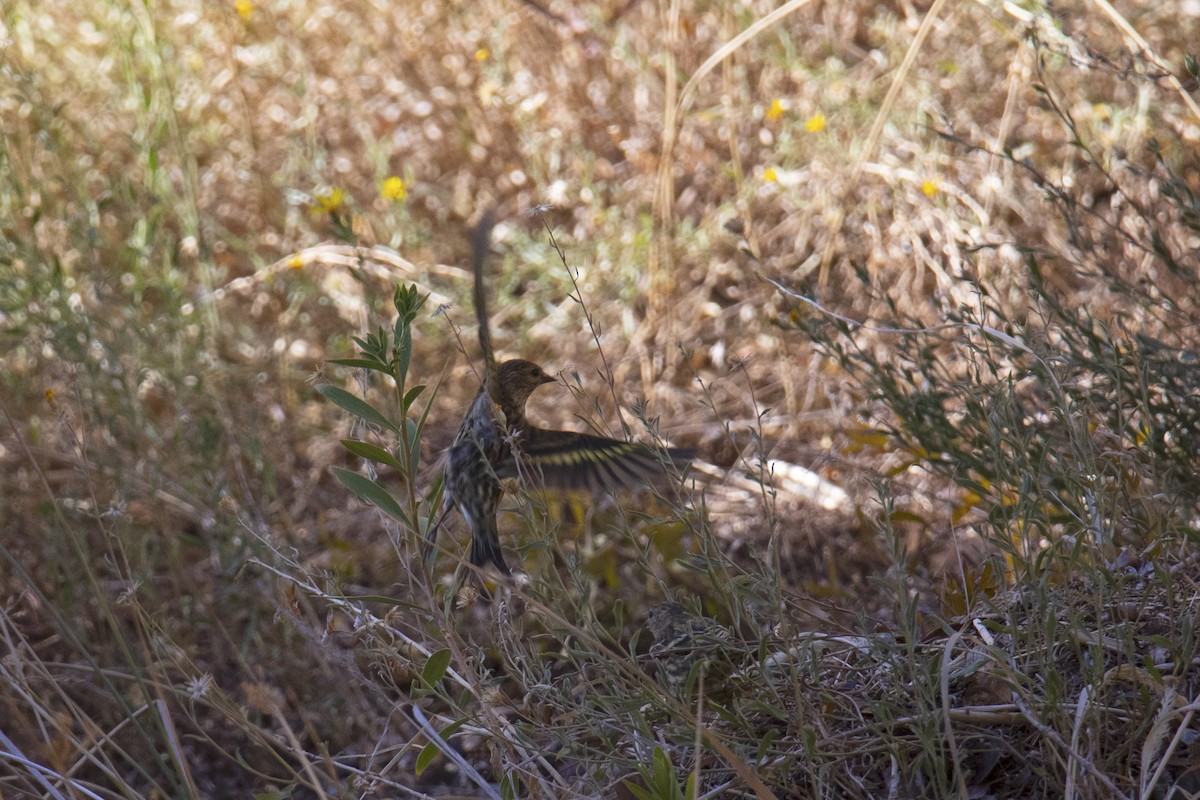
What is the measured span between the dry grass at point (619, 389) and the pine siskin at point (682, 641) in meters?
0.05

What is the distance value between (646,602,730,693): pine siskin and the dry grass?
0.05 metres

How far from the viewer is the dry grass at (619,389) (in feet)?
6.66

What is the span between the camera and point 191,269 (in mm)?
Answer: 5535

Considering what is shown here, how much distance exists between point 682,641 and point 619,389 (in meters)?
2.85

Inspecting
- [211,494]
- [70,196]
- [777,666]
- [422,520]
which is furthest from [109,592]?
[777,666]

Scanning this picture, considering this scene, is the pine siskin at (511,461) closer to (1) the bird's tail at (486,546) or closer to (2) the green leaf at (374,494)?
(1) the bird's tail at (486,546)

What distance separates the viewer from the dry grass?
2.03 meters

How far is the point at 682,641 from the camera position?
2.19m

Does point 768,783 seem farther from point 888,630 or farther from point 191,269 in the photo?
point 191,269

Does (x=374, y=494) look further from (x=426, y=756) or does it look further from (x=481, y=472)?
(x=481, y=472)

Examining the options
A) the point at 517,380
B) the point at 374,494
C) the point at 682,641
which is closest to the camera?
the point at 374,494

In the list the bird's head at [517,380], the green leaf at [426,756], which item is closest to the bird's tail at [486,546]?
the bird's head at [517,380]

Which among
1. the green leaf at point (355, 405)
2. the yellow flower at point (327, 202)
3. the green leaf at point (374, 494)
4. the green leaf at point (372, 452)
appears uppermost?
the green leaf at point (355, 405)

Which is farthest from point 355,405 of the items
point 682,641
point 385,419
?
point 682,641
